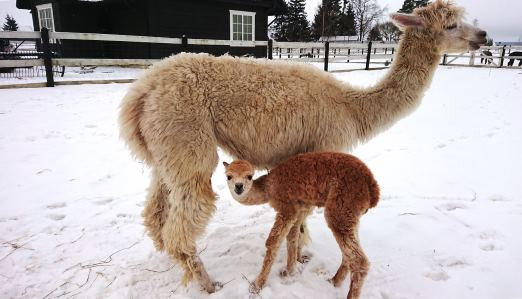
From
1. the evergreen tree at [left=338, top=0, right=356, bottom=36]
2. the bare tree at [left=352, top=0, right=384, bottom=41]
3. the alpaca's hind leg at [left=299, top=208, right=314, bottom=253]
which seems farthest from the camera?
the bare tree at [left=352, top=0, right=384, bottom=41]

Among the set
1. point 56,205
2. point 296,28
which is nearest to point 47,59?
point 56,205

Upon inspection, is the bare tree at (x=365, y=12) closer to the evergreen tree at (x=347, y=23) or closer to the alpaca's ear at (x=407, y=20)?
the evergreen tree at (x=347, y=23)

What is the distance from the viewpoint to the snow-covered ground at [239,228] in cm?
247

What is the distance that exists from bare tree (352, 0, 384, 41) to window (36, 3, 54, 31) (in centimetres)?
5233

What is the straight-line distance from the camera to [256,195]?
2473mm

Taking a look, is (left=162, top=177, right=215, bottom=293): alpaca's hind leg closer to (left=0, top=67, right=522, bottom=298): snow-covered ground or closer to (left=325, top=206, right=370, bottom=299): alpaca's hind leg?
(left=0, top=67, right=522, bottom=298): snow-covered ground

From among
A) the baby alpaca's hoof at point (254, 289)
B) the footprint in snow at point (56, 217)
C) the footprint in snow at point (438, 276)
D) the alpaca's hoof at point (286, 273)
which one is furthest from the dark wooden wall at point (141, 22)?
the footprint in snow at point (438, 276)

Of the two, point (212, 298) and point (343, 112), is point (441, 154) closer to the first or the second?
point (343, 112)

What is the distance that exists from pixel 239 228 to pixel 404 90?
201cm

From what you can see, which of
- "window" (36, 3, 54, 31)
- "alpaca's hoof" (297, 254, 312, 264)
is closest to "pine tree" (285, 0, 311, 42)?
"window" (36, 3, 54, 31)

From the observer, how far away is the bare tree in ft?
198

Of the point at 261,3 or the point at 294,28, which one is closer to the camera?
the point at 261,3

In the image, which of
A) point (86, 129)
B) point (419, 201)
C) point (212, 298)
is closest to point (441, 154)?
point (419, 201)

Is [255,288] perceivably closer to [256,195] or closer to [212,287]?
[212,287]
